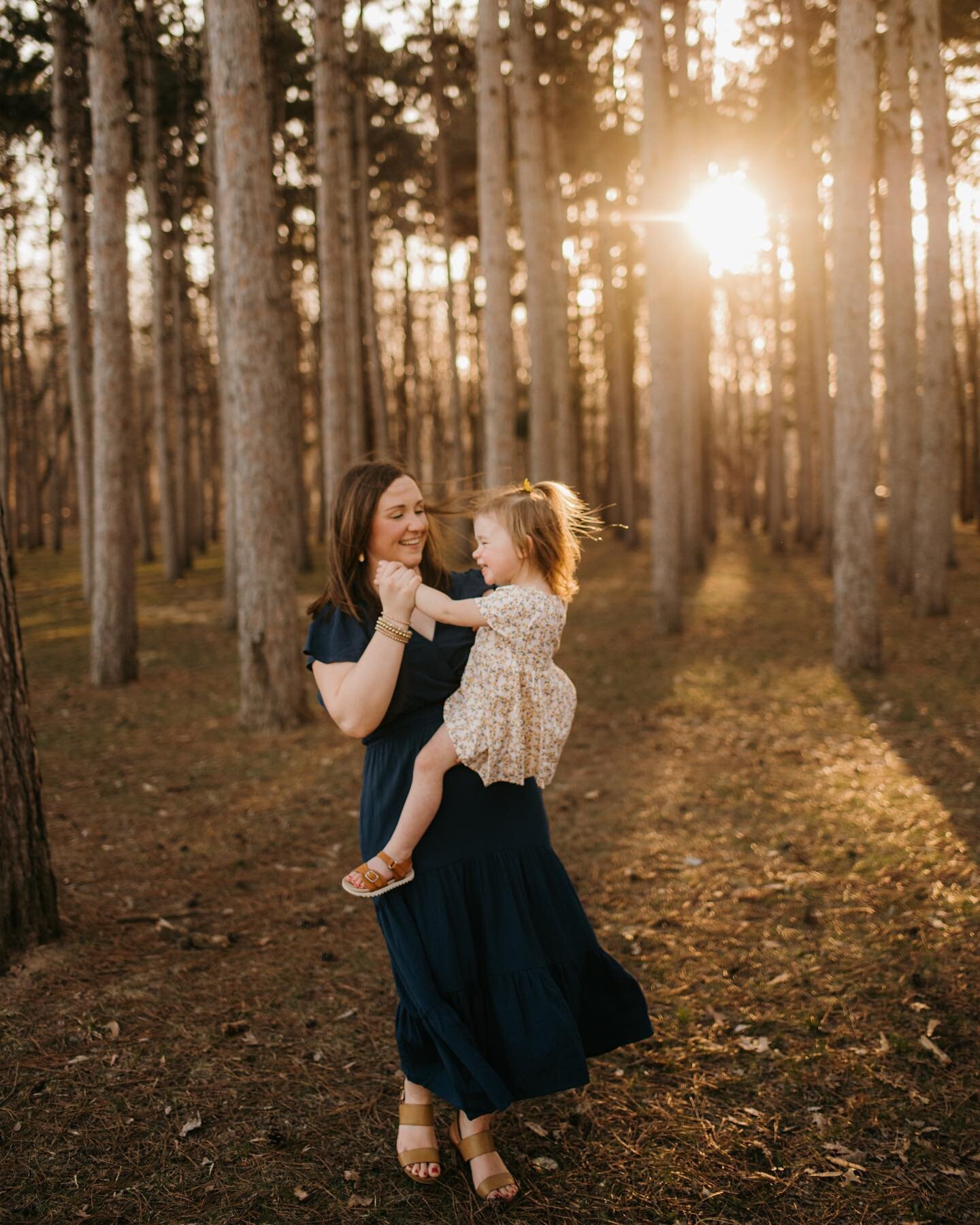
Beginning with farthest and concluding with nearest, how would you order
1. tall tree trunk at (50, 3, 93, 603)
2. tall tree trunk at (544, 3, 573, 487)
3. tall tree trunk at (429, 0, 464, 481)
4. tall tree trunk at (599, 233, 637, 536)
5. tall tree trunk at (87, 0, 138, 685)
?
tall tree trunk at (599, 233, 637, 536) → tall tree trunk at (429, 0, 464, 481) → tall tree trunk at (544, 3, 573, 487) → tall tree trunk at (50, 3, 93, 603) → tall tree trunk at (87, 0, 138, 685)

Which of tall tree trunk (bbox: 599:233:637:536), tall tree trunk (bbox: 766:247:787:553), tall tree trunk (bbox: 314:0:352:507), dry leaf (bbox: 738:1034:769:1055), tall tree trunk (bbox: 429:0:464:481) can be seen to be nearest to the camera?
dry leaf (bbox: 738:1034:769:1055)

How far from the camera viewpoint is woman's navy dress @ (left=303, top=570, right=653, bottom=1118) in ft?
9.46

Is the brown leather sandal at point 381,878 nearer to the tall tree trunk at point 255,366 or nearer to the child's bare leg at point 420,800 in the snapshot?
the child's bare leg at point 420,800

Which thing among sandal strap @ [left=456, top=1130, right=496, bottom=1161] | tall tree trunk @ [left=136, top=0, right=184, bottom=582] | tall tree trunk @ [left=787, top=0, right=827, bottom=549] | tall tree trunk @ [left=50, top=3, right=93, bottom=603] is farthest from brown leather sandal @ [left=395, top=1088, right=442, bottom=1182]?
tall tree trunk @ [left=787, top=0, right=827, bottom=549]

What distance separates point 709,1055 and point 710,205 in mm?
19687

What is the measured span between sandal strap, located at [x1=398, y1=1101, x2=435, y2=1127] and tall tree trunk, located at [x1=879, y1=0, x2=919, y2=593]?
1270 centimetres

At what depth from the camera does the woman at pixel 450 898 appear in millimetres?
2871

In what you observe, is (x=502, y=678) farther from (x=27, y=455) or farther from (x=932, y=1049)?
(x=27, y=455)

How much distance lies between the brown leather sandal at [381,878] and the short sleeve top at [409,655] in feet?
1.35

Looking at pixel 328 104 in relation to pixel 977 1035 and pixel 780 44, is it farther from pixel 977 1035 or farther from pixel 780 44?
pixel 977 1035

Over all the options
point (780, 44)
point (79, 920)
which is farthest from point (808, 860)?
point (780, 44)

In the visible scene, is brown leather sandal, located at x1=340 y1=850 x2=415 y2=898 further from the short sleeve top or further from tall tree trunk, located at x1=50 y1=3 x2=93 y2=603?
tall tree trunk, located at x1=50 y1=3 x2=93 y2=603

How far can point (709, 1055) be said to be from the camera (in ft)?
12.4

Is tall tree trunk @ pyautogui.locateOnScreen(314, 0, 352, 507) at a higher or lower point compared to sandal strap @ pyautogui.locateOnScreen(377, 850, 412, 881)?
higher
